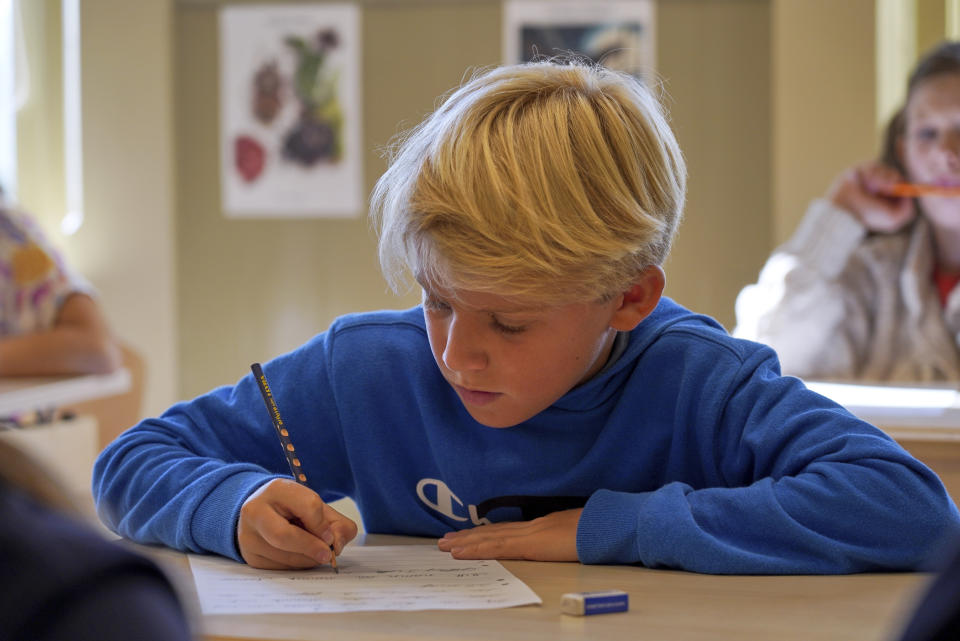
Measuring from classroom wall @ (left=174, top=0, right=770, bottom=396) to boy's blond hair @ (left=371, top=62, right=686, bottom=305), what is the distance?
8.71 ft

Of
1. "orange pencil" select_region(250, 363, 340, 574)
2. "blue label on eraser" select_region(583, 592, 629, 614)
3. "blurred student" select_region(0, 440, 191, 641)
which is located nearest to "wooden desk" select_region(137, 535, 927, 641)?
"blue label on eraser" select_region(583, 592, 629, 614)

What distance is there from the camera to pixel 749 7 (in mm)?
3715

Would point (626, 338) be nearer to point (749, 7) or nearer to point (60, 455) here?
point (60, 455)

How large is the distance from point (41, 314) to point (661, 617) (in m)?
2.35

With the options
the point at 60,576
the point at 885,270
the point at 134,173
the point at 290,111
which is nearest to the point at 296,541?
the point at 60,576

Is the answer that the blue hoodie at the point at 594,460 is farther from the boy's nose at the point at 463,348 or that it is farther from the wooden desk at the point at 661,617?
the boy's nose at the point at 463,348

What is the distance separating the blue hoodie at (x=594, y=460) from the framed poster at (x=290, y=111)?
2.71 metres

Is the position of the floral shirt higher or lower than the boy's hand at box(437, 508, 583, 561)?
higher

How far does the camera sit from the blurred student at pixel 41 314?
8.95ft

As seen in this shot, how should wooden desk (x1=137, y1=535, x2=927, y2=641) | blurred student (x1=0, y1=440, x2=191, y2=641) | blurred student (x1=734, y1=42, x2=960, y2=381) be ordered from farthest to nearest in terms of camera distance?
blurred student (x1=734, y1=42, x2=960, y2=381), wooden desk (x1=137, y1=535, x2=927, y2=641), blurred student (x1=0, y1=440, x2=191, y2=641)

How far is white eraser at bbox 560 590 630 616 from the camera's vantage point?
2.80ft

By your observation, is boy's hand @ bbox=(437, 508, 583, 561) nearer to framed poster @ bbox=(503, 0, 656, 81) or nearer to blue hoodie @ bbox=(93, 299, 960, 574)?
blue hoodie @ bbox=(93, 299, 960, 574)

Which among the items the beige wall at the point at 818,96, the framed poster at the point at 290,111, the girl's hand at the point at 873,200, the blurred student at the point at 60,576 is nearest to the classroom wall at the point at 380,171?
the framed poster at the point at 290,111

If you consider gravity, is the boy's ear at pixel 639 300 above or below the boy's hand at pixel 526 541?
above
